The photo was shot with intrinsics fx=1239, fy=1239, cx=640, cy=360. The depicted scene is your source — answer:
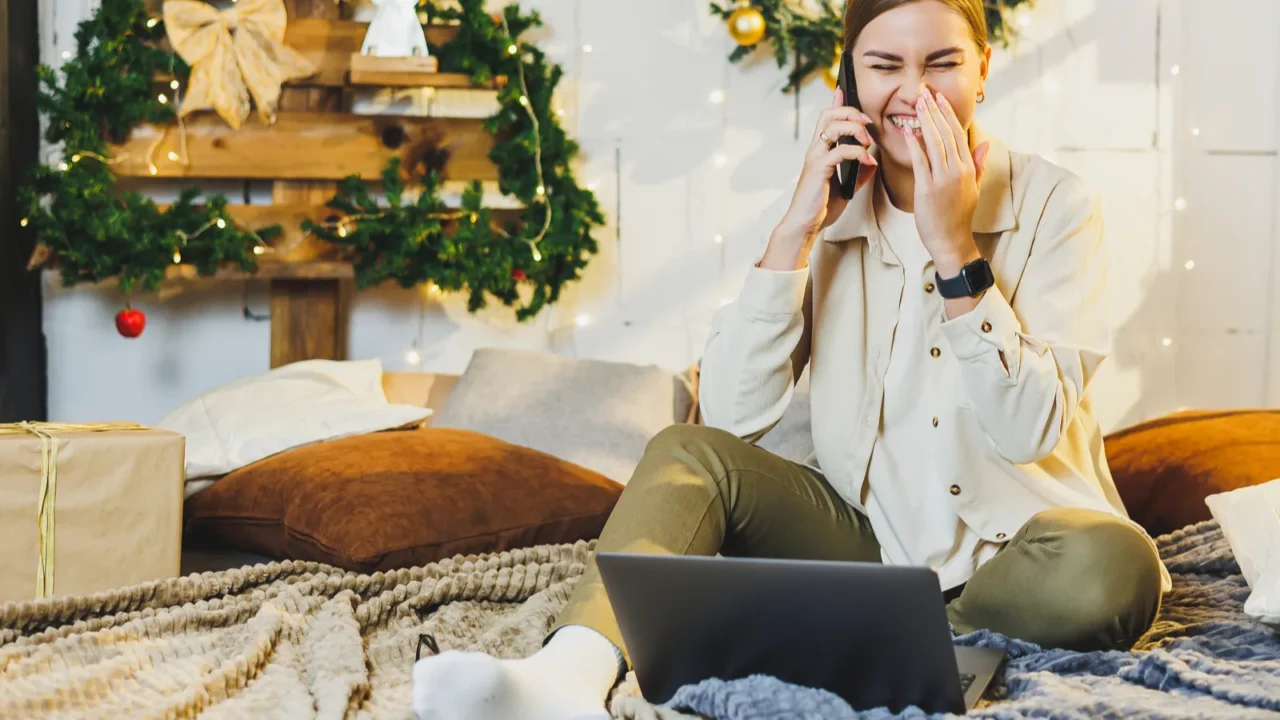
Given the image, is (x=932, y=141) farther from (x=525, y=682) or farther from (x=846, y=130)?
(x=525, y=682)

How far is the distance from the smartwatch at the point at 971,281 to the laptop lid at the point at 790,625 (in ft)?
1.47

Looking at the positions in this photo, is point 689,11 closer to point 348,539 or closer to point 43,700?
point 348,539

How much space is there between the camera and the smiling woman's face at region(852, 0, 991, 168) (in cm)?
146

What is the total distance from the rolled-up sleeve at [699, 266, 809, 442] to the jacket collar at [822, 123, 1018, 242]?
90 millimetres

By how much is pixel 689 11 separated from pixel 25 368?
1733 millimetres

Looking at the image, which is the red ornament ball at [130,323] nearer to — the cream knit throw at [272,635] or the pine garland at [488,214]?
the pine garland at [488,214]

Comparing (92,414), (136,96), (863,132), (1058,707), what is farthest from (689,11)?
(1058,707)

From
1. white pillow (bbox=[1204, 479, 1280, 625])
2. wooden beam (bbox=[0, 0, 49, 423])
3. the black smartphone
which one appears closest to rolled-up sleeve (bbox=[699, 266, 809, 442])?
the black smartphone

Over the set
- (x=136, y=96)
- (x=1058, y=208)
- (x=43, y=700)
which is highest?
(x=136, y=96)

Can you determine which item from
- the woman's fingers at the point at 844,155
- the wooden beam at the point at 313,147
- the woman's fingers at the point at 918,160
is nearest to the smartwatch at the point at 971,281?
the woman's fingers at the point at 918,160

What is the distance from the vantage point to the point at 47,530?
1631mm

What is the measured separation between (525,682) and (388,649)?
0.40 m

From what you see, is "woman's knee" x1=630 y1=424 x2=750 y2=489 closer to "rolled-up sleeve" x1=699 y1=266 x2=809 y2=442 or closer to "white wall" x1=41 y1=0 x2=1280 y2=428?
"rolled-up sleeve" x1=699 y1=266 x2=809 y2=442

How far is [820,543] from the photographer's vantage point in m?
1.53
